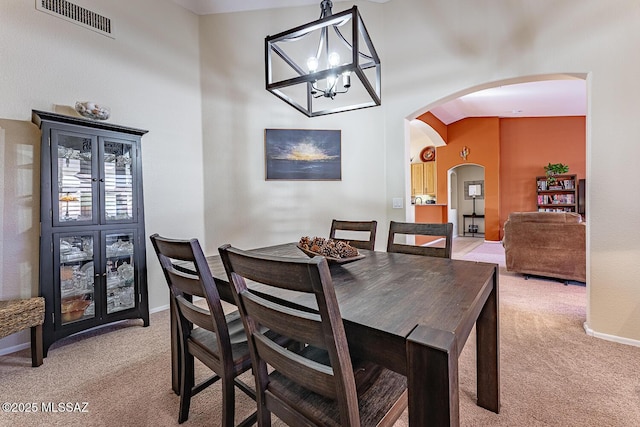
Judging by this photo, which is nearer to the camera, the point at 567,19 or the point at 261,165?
the point at 567,19

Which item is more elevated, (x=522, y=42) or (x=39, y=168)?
(x=522, y=42)

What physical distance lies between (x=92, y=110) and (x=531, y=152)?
9.48m

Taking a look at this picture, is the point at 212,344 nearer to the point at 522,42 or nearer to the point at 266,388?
the point at 266,388

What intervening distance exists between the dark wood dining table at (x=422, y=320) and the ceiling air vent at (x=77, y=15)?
108 inches

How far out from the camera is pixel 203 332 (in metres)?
1.49

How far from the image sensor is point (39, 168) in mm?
2346

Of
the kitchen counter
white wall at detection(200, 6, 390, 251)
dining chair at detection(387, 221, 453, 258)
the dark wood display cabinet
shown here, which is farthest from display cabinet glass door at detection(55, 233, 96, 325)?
the kitchen counter

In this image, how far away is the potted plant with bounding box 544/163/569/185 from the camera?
7.17m

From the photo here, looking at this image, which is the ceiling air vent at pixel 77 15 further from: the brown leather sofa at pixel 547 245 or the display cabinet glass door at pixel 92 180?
the brown leather sofa at pixel 547 245

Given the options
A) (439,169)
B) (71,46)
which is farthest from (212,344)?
(439,169)

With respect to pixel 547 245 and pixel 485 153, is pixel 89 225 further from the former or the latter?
A: pixel 485 153

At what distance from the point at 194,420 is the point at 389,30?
407 cm

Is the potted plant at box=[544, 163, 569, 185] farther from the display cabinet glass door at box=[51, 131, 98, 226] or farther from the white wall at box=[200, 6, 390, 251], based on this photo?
the display cabinet glass door at box=[51, 131, 98, 226]

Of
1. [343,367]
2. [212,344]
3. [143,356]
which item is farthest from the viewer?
[143,356]
